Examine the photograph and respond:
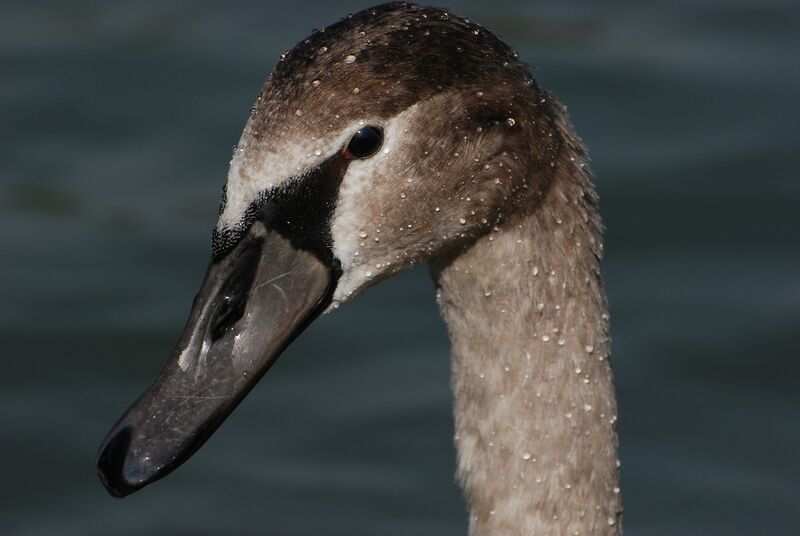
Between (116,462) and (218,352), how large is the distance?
0.39 meters

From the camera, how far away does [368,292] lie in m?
7.88

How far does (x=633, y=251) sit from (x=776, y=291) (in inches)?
29.0

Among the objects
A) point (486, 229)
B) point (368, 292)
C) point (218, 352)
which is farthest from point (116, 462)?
point (368, 292)

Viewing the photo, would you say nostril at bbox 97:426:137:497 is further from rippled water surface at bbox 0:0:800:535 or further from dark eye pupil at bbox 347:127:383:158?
rippled water surface at bbox 0:0:800:535

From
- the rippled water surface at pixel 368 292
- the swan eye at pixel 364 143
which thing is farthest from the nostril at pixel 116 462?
the rippled water surface at pixel 368 292

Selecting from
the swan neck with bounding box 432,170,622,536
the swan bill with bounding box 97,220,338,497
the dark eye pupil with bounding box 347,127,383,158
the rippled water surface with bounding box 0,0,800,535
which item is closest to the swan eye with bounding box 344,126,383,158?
the dark eye pupil with bounding box 347,127,383,158

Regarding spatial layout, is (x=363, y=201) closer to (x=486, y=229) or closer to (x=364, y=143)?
(x=364, y=143)

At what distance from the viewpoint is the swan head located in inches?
167

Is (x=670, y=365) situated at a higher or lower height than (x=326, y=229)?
lower

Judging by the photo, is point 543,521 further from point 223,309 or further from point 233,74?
point 233,74

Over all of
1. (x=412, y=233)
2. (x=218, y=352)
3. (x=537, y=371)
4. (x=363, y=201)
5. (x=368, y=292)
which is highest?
(x=363, y=201)

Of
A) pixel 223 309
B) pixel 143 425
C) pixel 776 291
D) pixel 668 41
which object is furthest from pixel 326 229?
pixel 668 41

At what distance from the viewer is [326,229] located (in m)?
4.35

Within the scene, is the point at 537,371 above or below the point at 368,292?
above
